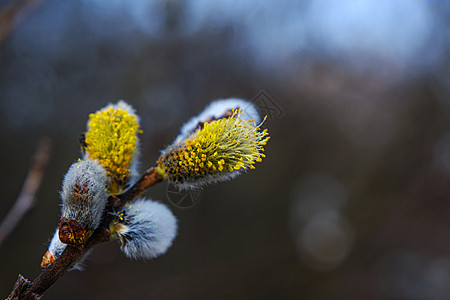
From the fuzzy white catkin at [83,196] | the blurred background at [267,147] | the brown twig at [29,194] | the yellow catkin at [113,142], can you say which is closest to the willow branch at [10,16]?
the brown twig at [29,194]

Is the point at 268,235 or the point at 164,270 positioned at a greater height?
the point at 268,235

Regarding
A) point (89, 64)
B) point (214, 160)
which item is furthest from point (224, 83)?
point (214, 160)

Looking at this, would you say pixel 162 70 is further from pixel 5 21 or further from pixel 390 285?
pixel 390 285

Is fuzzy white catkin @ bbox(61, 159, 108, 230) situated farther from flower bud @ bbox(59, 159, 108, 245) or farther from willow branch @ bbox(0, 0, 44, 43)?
willow branch @ bbox(0, 0, 44, 43)

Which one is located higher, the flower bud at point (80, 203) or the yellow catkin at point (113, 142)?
the yellow catkin at point (113, 142)

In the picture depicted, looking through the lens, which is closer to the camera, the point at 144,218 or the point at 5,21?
the point at 144,218

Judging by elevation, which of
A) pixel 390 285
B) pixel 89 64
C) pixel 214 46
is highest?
pixel 214 46

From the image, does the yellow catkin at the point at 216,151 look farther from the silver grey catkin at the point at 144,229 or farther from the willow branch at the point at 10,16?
the willow branch at the point at 10,16

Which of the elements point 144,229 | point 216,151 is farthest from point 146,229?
point 216,151
